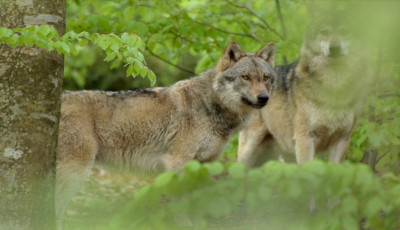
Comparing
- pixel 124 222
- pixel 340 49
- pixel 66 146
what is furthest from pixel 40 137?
pixel 340 49

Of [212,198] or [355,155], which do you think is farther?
[355,155]

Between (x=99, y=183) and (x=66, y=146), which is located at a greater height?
(x=66, y=146)

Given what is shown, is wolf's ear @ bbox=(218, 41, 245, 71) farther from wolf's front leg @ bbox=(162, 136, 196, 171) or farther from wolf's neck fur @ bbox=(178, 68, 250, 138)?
wolf's front leg @ bbox=(162, 136, 196, 171)

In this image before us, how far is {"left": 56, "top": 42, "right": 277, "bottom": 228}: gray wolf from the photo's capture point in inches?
231

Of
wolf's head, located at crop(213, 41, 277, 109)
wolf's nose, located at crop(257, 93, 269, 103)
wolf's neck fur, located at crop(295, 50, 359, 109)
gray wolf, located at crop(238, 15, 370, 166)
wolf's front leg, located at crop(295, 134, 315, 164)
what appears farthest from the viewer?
wolf's front leg, located at crop(295, 134, 315, 164)

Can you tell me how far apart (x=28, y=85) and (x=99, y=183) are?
7.10 m

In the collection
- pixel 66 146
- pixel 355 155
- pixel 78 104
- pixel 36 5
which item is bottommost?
pixel 355 155

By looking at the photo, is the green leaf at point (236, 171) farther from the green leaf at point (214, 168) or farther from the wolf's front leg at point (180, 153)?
the wolf's front leg at point (180, 153)

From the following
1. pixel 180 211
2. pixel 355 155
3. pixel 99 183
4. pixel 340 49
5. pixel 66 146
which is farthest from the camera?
pixel 99 183

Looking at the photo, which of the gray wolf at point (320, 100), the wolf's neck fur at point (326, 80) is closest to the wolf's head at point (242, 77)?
the gray wolf at point (320, 100)

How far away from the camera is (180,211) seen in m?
1.96

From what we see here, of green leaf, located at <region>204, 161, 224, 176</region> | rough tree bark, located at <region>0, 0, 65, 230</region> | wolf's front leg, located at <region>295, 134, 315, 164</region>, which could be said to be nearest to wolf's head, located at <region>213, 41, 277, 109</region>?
wolf's front leg, located at <region>295, 134, 315, 164</region>

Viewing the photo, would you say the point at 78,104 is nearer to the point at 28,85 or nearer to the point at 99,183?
the point at 28,85

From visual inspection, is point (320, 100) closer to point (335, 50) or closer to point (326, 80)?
point (326, 80)
